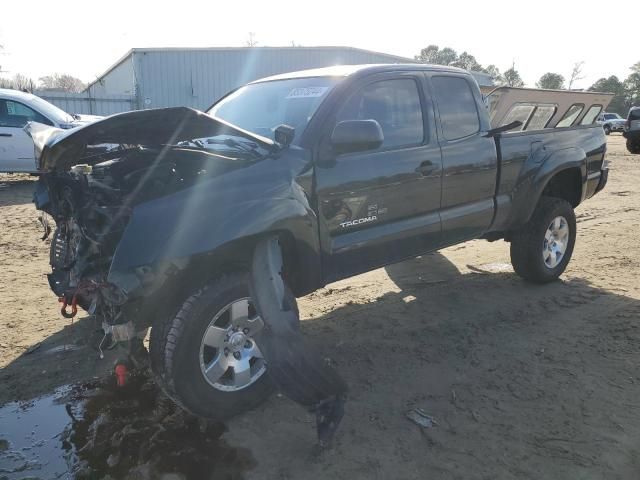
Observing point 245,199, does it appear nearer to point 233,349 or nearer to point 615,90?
point 233,349

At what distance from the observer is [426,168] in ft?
12.1

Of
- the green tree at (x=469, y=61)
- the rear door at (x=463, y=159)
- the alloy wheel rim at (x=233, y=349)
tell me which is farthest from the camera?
the green tree at (x=469, y=61)

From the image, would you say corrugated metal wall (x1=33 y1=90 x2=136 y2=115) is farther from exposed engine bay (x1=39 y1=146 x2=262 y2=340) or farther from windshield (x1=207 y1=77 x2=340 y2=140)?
exposed engine bay (x1=39 y1=146 x2=262 y2=340)

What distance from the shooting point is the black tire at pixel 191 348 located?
2.59 m

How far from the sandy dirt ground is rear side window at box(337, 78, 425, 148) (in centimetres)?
155

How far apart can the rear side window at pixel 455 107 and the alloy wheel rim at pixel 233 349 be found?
218cm

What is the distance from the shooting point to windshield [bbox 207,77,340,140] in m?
3.37

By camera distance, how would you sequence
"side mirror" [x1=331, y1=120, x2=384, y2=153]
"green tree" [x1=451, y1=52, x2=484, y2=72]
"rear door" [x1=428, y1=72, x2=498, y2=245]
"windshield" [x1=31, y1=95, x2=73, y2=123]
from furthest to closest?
"green tree" [x1=451, y1=52, x2=484, y2=72]
"windshield" [x1=31, y1=95, x2=73, y2=123]
"rear door" [x1=428, y1=72, x2=498, y2=245]
"side mirror" [x1=331, y1=120, x2=384, y2=153]

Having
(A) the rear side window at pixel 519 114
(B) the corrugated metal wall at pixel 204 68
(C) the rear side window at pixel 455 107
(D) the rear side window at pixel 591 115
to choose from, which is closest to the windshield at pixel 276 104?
(C) the rear side window at pixel 455 107

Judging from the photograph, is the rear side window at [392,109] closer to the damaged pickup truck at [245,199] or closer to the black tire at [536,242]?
the damaged pickup truck at [245,199]

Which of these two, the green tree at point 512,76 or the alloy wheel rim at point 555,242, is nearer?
the alloy wheel rim at point 555,242

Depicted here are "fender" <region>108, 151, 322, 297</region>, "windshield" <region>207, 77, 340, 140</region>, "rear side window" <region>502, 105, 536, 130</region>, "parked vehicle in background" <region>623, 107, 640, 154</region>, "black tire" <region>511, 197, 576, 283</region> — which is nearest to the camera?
"fender" <region>108, 151, 322, 297</region>

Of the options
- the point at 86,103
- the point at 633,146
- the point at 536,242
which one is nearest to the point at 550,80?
the point at 633,146

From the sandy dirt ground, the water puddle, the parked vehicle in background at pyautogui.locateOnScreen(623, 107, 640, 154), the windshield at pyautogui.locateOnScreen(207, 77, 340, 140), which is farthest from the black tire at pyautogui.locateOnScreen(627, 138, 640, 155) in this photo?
the water puddle
